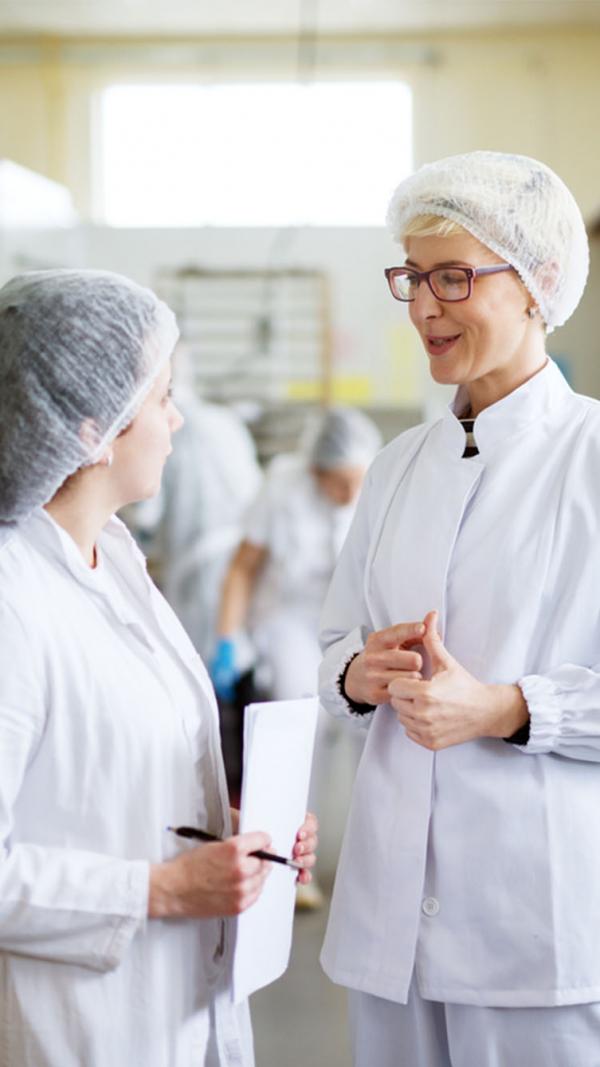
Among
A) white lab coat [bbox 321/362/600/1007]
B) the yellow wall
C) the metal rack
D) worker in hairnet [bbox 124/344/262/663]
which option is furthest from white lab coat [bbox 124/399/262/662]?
white lab coat [bbox 321/362/600/1007]

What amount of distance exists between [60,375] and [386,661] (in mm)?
467

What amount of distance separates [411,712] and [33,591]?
0.41 meters

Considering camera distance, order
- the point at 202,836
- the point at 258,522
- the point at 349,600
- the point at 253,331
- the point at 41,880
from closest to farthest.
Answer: the point at 41,880, the point at 202,836, the point at 349,600, the point at 258,522, the point at 253,331

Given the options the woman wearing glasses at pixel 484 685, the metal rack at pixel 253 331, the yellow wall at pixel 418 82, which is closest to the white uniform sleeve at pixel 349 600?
the woman wearing glasses at pixel 484 685

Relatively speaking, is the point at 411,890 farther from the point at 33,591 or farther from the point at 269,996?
the point at 269,996

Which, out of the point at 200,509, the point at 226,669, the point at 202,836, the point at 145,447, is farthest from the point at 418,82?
the point at 202,836

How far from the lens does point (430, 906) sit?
129 centimetres

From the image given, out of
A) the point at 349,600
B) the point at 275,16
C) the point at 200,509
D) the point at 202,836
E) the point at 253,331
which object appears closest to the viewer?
the point at 202,836

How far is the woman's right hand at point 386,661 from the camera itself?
1.25 m

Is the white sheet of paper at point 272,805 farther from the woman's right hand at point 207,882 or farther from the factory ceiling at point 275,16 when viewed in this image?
the factory ceiling at point 275,16

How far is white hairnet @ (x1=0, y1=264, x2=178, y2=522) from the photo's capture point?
1.11m

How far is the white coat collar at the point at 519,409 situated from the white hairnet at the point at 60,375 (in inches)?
16.1

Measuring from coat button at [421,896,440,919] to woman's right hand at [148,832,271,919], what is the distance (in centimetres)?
26

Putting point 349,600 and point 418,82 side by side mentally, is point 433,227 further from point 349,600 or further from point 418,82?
point 418,82
